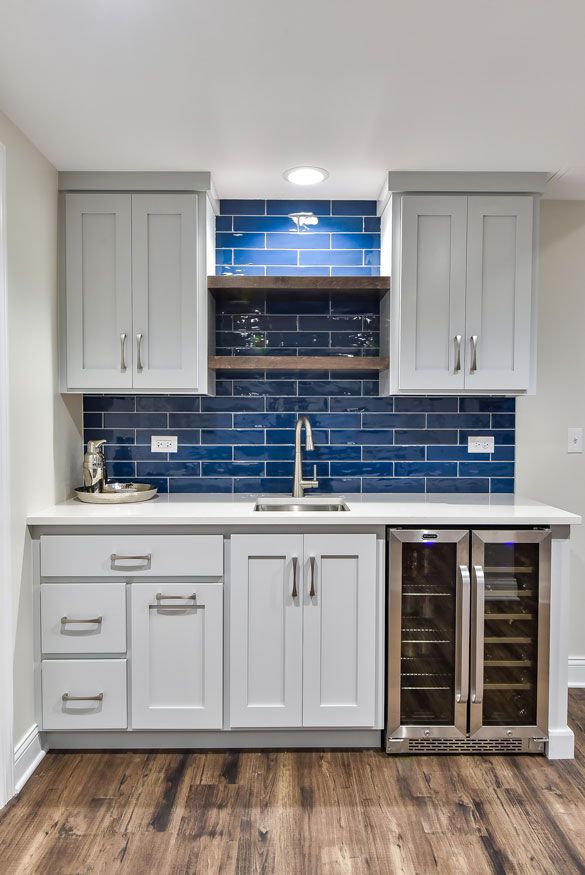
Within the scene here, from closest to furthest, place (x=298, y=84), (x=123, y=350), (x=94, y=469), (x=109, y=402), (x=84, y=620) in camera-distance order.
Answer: (x=298, y=84)
(x=84, y=620)
(x=123, y=350)
(x=94, y=469)
(x=109, y=402)

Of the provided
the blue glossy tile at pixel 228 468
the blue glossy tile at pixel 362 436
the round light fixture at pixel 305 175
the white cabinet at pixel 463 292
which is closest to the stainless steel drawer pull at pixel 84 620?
the blue glossy tile at pixel 228 468

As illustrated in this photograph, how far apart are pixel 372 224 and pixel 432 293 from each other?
0.58 meters

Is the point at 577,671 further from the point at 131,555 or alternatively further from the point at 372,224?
the point at 372,224

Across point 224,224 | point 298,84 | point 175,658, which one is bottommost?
point 175,658

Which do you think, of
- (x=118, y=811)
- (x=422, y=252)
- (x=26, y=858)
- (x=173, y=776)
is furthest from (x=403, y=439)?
(x=26, y=858)

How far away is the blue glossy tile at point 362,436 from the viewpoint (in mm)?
3016

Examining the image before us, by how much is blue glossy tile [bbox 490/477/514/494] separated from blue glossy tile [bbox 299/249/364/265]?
130cm

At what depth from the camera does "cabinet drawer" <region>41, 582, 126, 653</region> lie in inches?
93.0

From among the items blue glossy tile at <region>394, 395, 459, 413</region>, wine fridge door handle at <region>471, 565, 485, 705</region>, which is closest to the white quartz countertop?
wine fridge door handle at <region>471, 565, 485, 705</region>

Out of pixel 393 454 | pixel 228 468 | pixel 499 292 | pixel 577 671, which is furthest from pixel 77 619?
pixel 577 671

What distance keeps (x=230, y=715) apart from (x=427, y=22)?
242 centimetres

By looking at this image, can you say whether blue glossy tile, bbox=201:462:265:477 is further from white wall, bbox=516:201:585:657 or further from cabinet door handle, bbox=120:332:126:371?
white wall, bbox=516:201:585:657

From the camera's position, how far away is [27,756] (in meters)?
2.26

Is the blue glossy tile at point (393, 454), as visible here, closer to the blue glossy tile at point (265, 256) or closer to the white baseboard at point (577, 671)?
the blue glossy tile at point (265, 256)
